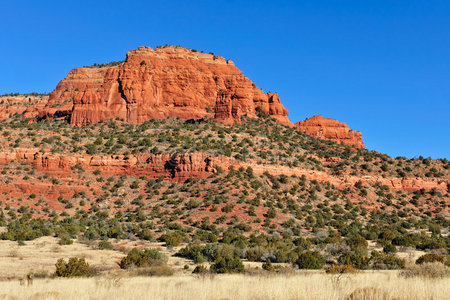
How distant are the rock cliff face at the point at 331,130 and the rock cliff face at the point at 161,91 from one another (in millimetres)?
9466

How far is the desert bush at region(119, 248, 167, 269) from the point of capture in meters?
21.6

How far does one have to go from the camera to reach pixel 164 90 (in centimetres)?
7175


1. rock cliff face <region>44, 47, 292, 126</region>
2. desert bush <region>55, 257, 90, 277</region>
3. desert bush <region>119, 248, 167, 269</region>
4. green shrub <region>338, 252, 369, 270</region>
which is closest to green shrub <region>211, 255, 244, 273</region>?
desert bush <region>119, 248, 167, 269</region>

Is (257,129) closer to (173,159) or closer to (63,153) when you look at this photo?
(173,159)

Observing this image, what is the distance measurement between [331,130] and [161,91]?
39.1 meters

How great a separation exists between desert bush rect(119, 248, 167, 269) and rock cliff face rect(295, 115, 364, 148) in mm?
64963

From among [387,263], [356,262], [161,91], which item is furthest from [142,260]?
[161,91]

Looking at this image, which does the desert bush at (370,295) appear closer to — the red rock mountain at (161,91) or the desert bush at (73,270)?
the desert bush at (73,270)

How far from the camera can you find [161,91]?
71438mm

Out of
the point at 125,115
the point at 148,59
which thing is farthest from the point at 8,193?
the point at 148,59

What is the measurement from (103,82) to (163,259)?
181ft

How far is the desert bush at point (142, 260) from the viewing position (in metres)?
21.6

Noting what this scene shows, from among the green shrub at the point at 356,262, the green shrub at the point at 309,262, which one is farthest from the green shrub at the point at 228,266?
the green shrub at the point at 356,262

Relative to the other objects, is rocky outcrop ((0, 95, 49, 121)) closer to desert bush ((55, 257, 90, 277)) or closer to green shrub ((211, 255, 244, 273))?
desert bush ((55, 257, 90, 277))
